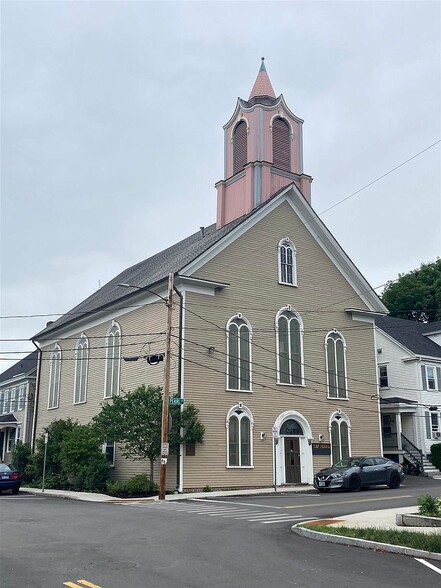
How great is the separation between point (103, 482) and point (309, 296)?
13.5 metres

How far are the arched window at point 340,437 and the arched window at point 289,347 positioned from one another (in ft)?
10.0

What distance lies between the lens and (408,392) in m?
41.7

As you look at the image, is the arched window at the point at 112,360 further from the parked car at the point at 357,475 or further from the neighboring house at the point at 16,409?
the neighboring house at the point at 16,409

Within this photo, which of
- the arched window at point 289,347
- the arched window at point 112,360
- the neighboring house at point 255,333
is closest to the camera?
the neighboring house at point 255,333

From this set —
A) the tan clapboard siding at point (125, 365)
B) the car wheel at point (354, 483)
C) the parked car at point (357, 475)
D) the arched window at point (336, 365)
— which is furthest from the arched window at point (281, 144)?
the car wheel at point (354, 483)

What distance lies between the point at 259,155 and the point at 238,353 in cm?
1118

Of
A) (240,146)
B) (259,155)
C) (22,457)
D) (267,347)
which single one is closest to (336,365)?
(267,347)

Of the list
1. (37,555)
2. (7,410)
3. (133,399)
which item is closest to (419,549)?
(37,555)

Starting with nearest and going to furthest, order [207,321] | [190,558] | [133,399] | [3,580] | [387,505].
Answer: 1. [3,580]
2. [190,558]
3. [387,505]
4. [133,399]
5. [207,321]

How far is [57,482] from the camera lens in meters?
31.1

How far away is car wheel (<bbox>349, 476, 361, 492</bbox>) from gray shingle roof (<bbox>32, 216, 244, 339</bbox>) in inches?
437

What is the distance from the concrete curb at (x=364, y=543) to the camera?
33.8ft

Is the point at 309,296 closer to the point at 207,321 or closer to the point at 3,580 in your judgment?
the point at 207,321

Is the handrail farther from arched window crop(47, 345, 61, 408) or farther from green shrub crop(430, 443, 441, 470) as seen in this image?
arched window crop(47, 345, 61, 408)
